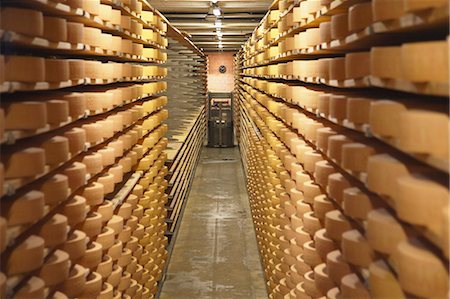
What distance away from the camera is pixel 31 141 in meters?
3.15

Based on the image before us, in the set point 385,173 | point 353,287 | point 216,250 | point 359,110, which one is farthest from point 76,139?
point 216,250

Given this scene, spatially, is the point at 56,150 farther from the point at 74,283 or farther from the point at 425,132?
the point at 425,132

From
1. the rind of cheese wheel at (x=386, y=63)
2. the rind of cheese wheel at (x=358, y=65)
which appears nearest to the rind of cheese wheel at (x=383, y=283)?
the rind of cheese wheel at (x=386, y=63)

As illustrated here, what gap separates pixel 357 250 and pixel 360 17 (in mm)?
1083

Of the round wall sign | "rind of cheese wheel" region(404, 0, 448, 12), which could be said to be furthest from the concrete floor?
the round wall sign

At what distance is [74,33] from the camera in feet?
11.7

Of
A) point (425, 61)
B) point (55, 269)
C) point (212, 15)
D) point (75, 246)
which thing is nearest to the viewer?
point (425, 61)

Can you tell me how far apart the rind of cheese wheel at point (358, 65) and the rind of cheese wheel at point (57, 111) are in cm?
146

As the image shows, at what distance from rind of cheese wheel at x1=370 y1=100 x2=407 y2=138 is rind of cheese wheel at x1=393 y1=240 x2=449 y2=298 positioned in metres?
0.45

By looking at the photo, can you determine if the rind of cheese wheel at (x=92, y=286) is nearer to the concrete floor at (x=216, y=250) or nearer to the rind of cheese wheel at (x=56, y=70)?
the rind of cheese wheel at (x=56, y=70)

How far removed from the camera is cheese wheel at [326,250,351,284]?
10.8ft

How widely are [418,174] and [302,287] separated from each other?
2.21 metres

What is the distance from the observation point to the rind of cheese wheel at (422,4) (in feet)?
6.41

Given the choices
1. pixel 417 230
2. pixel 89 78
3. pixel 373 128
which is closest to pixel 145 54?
pixel 89 78
